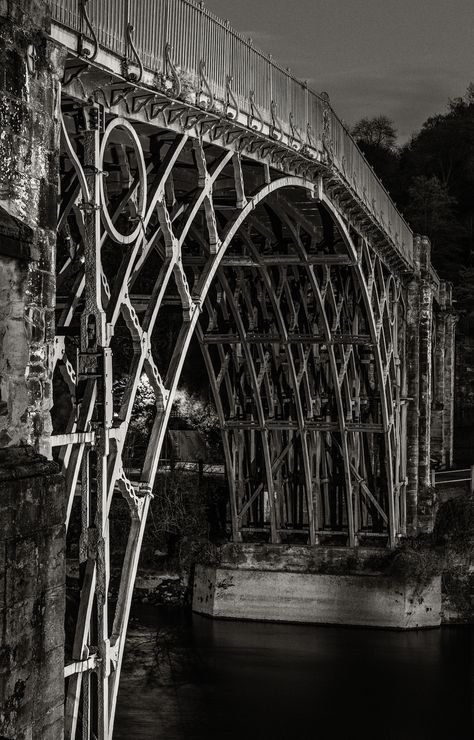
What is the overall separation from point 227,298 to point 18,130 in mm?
15939

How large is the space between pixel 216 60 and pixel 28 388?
773 cm

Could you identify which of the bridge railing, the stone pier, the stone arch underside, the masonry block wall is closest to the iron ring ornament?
the stone arch underside

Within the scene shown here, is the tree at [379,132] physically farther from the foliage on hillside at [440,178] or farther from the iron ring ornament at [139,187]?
the iron ring ornament at [139,187]

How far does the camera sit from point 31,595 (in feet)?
25.0

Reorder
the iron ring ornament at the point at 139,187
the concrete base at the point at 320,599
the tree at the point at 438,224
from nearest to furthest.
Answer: the iron ring ornament at the point at 139,187, the concrete base at the point at 320,599, the tree at the point at 438,224

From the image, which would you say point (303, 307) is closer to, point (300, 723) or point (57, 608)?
point (300, 723)

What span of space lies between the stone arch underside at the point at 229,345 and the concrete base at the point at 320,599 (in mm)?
1049

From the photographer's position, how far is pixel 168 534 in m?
30.6

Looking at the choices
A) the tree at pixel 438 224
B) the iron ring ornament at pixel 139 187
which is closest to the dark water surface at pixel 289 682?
the iron ring ornament at pixel 139 187

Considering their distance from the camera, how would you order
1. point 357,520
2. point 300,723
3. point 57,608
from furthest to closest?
point 357,520 < point 300,723 < point 57,608

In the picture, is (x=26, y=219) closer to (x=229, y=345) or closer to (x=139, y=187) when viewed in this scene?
(x=139, y=187)

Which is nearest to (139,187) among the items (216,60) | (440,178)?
(216,60)

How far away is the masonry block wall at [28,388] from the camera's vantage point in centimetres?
746

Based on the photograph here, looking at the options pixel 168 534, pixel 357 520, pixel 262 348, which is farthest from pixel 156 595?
pixel 262 348
